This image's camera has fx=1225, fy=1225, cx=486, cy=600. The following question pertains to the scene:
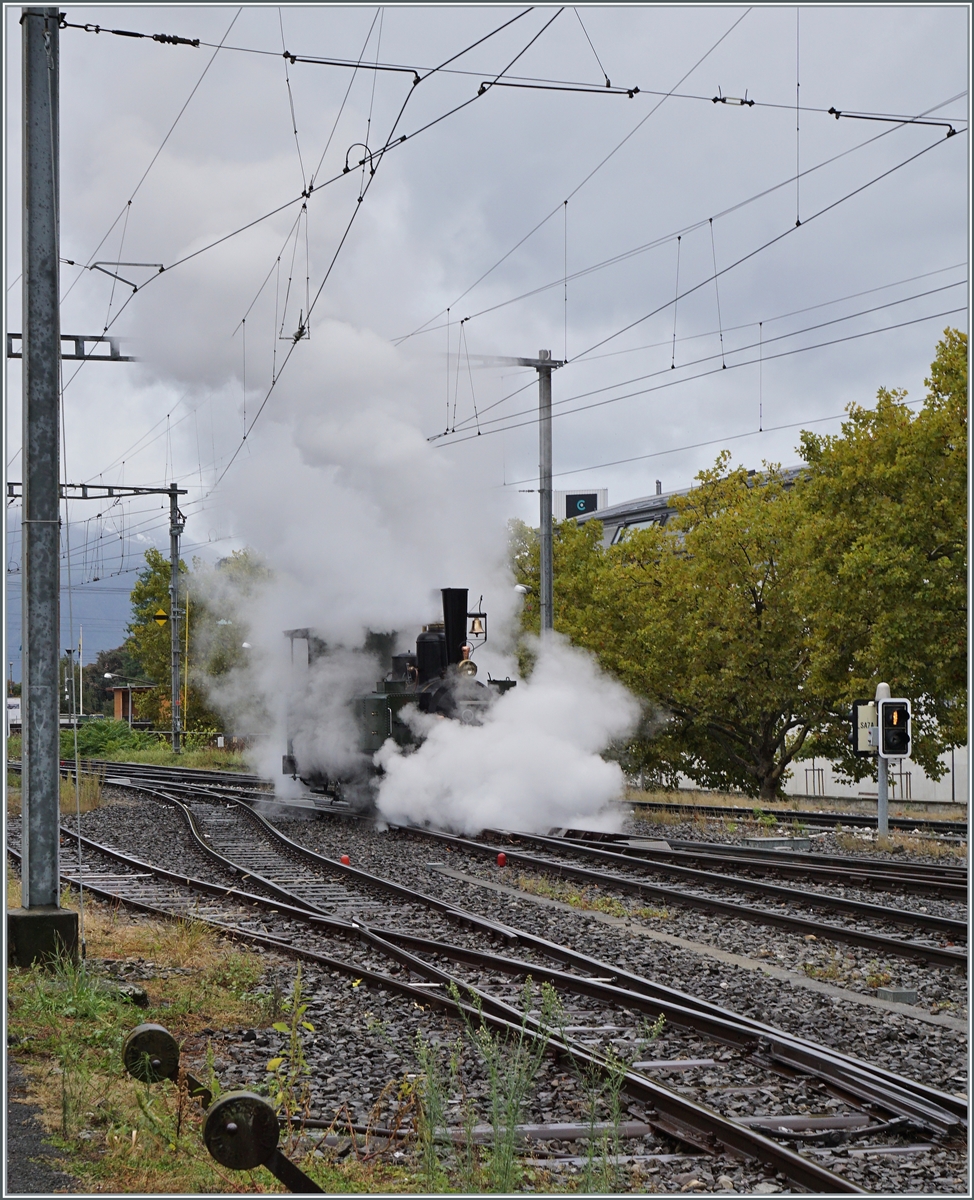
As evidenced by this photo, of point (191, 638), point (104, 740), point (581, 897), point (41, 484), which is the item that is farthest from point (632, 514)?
point (41, 484)

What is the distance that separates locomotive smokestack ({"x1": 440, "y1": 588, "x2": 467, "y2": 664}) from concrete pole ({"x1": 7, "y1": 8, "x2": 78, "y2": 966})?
10763mm

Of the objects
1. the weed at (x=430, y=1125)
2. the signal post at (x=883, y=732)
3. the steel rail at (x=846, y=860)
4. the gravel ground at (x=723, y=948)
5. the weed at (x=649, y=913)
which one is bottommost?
the steel rail at (x=846, y=860)

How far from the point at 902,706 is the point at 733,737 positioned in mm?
14024

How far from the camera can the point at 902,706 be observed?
17422mm

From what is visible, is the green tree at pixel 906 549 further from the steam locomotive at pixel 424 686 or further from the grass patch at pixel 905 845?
the steam locomotive at pixel 424 686

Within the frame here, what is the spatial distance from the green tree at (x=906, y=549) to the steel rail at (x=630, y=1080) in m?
14.4

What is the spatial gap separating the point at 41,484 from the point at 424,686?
11.3 m

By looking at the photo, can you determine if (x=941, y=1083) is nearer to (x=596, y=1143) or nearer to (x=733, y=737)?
(x=596, y=1143)

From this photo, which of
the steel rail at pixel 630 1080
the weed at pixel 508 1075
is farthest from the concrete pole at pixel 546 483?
the weed at pixel 508 1075

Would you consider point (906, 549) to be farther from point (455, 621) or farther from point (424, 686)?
point (424, 686)

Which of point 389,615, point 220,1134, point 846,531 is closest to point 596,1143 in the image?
point 220,1134

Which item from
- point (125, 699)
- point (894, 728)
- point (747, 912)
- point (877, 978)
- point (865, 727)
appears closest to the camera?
point (877, 978)

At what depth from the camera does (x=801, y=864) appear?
15203 mm

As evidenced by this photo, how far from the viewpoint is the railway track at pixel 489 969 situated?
232 inches
